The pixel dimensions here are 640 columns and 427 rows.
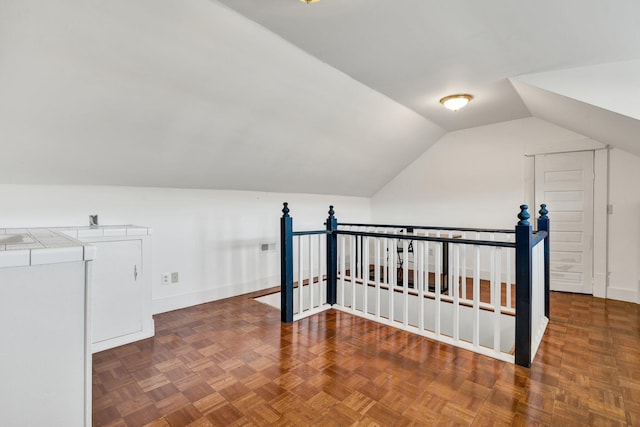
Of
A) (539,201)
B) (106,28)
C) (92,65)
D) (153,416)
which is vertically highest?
(106,28)

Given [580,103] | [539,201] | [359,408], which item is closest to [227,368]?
[359,408]

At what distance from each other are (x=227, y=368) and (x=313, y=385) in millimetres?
624

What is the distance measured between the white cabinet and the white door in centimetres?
474

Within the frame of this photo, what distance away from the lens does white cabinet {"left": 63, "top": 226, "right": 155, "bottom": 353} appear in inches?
96.0

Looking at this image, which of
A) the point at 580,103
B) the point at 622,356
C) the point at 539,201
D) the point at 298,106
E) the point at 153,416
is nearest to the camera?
the point at 153,416

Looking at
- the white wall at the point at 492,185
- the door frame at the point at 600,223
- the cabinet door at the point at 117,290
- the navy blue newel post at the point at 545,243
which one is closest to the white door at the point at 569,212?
the door frame at the point at 600,223

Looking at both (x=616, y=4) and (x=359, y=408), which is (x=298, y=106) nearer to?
(x=616, y=4)

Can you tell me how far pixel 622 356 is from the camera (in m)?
2.34

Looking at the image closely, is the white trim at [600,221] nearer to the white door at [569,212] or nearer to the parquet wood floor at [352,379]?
the white door at [569,212]

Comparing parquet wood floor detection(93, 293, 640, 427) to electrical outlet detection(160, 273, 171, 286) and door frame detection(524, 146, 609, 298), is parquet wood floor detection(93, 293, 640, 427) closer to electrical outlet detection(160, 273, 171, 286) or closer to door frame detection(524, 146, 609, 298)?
electrical outlet detection(160, 273, 171, 286)

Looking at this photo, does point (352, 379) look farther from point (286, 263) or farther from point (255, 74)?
point (255, 74)

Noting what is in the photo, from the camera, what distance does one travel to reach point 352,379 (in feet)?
6.70

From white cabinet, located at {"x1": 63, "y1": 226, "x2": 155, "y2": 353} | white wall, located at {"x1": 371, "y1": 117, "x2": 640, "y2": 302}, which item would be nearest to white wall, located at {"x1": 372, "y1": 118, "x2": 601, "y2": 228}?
white wall, located at {"x1": 371, "y1": 117, "x2": 640, "y2": 302}

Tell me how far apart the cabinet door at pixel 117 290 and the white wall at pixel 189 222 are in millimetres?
627
